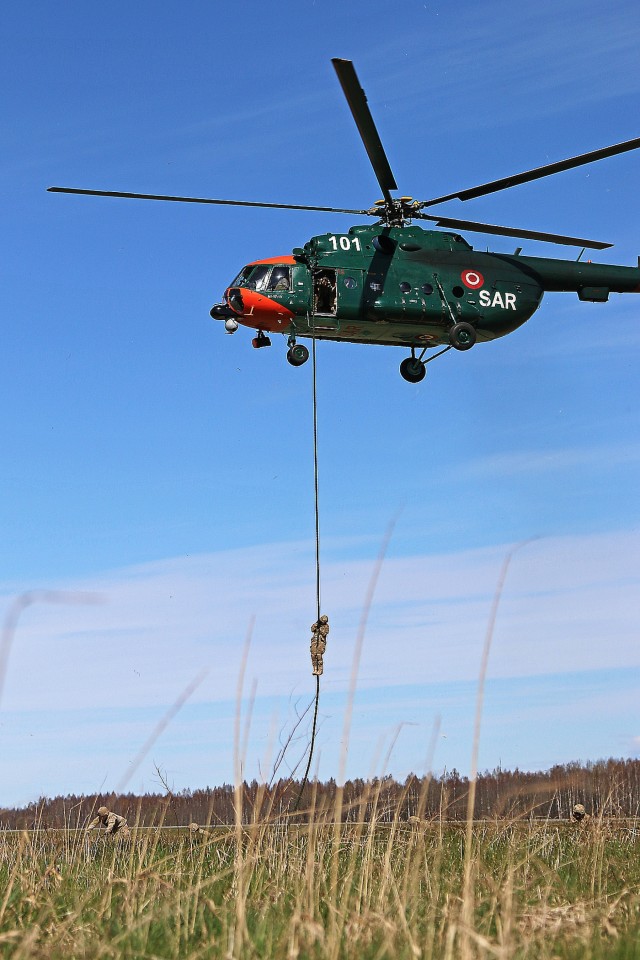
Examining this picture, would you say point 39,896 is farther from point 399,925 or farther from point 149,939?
point 399,925

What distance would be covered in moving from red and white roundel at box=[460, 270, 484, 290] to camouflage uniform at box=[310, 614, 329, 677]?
9.88 metres

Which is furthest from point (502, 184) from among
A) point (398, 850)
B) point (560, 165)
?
point (398, 850)

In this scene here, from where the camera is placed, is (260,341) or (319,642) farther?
(260,341)

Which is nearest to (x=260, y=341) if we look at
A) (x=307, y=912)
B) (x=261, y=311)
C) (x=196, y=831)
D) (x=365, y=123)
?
(x=261, y=311)

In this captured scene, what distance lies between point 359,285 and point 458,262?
2.13 metres

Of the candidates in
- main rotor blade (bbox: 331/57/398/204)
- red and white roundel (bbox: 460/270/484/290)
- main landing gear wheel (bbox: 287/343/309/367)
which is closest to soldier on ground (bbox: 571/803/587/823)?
main landing gear wheel (bbox: 287/343/309/367)

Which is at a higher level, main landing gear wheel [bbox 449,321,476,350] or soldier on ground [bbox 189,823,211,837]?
main landing gear wheel [bbox 449,321,476,350]

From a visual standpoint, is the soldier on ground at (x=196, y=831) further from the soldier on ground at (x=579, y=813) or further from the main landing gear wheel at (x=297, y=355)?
the main landing gear wheel at (x=297, y=355)

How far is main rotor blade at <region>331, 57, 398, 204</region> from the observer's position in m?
13.4

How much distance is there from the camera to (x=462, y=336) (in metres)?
17.0

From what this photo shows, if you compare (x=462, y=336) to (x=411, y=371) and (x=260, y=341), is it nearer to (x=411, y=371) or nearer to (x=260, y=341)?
(x=411, y=371)

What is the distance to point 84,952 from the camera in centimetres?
482

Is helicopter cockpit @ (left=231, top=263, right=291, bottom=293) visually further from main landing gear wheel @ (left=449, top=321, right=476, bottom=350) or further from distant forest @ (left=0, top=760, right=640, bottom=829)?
distant forest @ (left=0, top=760, right=640, bottom=829)

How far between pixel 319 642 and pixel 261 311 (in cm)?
823
